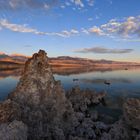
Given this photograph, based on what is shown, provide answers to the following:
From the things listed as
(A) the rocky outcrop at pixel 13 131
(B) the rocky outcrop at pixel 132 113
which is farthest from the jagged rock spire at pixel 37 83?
(A) the rocky outcrop at pixel 13 131

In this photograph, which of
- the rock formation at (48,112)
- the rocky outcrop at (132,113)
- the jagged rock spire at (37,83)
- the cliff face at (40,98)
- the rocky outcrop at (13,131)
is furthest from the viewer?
the rocky outcrop at (132,113)

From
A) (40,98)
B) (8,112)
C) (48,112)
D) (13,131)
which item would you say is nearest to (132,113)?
(48,112)

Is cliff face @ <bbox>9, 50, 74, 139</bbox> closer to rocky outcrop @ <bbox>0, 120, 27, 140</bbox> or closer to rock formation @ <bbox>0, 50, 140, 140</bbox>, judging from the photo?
rock formation @ <bbox>0, 50, 140, 140</bbox>

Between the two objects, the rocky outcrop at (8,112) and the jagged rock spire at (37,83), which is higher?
the jagged rock spire at (37,83)

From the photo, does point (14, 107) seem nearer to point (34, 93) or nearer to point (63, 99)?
point (34, 93)

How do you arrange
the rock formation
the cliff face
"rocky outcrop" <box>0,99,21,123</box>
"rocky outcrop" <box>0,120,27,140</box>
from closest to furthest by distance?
"rocky outcrop" <box>0,120,27,140</box>
"rocky outcrop" <box>0,99,21,123</box>
the rock formation
the cliff face

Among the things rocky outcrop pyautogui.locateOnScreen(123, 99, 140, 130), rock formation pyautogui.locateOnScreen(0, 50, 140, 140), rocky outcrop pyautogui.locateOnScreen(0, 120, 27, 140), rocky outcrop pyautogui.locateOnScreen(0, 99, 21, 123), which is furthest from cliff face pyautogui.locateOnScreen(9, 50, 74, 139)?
rocky outcrop pyautogui.locateOnScreen(123, 99, 140, 130)

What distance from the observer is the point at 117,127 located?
38188 millimetres

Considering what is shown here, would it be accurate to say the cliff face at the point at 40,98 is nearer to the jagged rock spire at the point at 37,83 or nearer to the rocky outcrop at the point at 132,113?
the jagged rock spire at the point at 37,83

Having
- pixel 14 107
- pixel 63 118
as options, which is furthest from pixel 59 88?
pixel 14 107

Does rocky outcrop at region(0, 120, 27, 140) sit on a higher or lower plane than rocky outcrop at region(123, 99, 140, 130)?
higher

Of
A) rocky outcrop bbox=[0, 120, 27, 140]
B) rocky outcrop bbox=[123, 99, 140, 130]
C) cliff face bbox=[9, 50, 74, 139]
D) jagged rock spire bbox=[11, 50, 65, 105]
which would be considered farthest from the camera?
rocky outcrop bbox=[123, 99, 140, 130]

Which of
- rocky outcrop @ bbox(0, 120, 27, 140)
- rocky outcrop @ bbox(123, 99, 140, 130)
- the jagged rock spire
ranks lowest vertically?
rocky outcrop @ bbox(123, 99, 140, 130)

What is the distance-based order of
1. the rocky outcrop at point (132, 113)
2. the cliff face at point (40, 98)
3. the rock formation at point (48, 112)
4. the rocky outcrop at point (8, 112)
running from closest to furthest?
the rocky outcrop at point (8, 112)
the rock formation at point (48, 112)
the cliff face at point (40, 98)
the rocky outcrop at point (132, 113)
